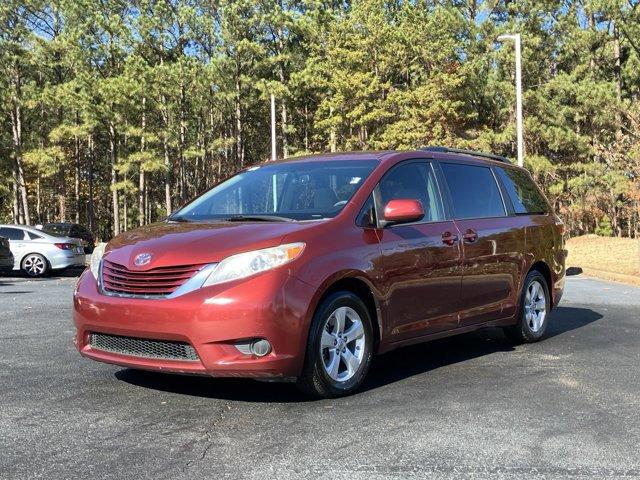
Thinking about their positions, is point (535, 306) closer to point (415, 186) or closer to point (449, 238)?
point (449, 238)

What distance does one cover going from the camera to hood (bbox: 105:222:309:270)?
453 centimetres

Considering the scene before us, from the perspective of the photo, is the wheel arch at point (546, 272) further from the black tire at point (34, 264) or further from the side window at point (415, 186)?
the black tire at point (34, 264)

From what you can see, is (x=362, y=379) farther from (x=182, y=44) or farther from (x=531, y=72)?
(x=182, y=44)

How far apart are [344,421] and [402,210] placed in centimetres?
164

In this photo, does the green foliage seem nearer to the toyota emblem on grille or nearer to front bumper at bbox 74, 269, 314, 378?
front bumper at bbox 74, 269, 314, 378

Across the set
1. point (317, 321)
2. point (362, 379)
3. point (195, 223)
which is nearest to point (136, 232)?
point (195, 223)

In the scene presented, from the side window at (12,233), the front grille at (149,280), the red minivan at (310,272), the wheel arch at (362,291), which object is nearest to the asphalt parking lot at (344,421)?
the red minivan at (310,272)

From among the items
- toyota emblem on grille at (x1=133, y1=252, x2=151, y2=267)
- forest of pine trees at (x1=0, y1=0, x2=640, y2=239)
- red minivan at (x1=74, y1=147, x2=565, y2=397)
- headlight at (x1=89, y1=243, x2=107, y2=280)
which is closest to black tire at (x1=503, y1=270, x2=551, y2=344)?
red minivan at (x1=74, y1=147, x2=565, y2=397)

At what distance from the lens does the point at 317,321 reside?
15.4 ft

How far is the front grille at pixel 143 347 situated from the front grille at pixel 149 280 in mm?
310

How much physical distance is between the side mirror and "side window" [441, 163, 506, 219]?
1011 millimetres

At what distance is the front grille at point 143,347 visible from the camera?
452 centimetres

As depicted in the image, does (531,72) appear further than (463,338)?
Yes

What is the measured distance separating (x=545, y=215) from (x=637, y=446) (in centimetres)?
404
